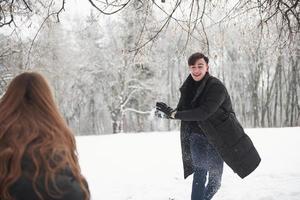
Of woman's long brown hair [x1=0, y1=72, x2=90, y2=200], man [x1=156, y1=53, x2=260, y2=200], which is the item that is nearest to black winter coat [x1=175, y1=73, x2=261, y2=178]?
man [x1=156, y1=53, x2=260, y2=200]

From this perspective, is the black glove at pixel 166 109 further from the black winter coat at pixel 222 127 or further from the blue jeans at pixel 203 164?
the blue jeans at pixel 203 164

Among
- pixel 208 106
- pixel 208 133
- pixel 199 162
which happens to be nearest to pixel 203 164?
pixel 199 162

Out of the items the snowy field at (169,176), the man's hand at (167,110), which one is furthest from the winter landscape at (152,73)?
the man's hand at (167,110)

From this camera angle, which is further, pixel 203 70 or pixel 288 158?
pixel 288 158

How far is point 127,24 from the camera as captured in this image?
3700 centimetres

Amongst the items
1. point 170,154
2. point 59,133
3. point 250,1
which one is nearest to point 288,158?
point 170,154

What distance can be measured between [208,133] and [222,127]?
0.55 feet

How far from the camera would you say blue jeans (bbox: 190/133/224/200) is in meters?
5.48

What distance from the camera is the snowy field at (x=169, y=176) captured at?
714 centimetres

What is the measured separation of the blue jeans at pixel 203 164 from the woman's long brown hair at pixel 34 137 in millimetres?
3085

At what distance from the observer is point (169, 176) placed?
898 cm

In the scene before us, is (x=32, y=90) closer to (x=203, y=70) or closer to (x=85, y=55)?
(x=203, y=70)

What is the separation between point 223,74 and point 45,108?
41.8 m

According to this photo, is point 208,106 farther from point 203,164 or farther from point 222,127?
point 203,164
